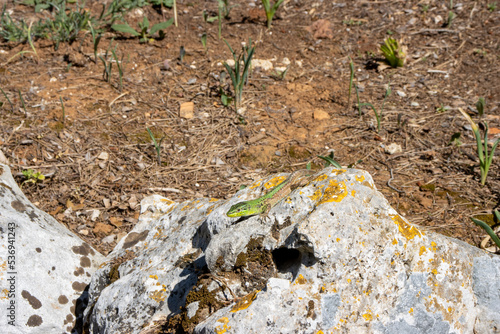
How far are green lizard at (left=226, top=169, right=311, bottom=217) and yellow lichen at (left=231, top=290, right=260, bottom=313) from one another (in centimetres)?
45

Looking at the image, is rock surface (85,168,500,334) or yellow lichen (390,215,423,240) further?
yellow lichen (390,215,423,240)

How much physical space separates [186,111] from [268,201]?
8.74 feet

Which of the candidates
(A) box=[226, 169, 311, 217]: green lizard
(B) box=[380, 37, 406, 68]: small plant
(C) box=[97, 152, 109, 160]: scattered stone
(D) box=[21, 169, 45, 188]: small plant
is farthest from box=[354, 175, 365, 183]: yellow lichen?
(B) box=[380, 37, 406, 68]: small plant

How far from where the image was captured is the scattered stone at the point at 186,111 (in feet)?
15.5

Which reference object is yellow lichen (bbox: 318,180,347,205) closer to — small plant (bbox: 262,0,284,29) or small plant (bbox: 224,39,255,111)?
small plant (bbox: 224,39,255,111)

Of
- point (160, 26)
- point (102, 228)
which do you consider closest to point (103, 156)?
point (102, 228)

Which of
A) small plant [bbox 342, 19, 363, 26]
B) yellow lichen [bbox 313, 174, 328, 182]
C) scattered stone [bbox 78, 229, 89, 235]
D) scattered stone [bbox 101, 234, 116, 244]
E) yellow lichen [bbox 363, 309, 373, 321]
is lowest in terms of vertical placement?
scattered stone [bbox 101, 234, 116, 244]

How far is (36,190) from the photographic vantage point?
151 inches

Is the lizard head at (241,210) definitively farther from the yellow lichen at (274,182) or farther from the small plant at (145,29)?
the small plant at (145,29)

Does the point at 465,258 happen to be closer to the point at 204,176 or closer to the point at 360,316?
the point at 360,316

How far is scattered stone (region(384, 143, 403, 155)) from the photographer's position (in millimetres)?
4234

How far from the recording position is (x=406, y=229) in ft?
6.81

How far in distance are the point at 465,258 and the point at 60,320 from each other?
2.44 metres

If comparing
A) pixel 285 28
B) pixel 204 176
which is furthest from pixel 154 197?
pixel 285 28
